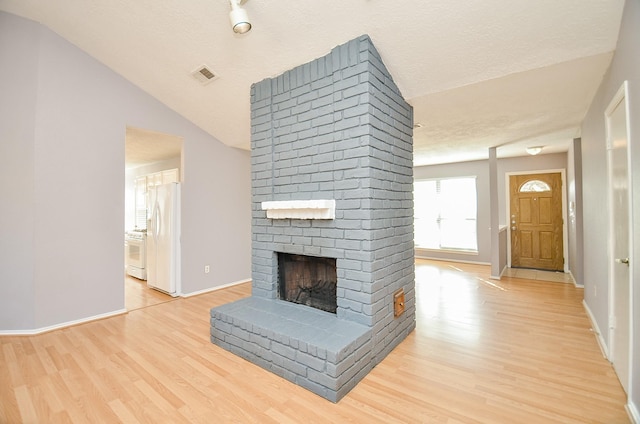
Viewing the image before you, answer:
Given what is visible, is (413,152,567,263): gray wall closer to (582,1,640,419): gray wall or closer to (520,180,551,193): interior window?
(520,180,551,193): interior window

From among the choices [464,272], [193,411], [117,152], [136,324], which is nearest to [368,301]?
[193,411]

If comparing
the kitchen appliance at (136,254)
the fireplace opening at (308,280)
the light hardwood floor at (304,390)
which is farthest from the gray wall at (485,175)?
the kitchen appliance at (136,254)

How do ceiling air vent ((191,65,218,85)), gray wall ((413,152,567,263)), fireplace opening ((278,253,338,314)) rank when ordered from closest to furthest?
fireplace opening ((278,253,338,314)) < ceiling air vent ((191,65,218,85)) < gray wall ((413,152,567,263))

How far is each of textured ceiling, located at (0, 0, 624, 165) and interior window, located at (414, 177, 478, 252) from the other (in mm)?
2922

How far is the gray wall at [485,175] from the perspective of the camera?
221 inches

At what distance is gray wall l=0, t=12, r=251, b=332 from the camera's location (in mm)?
2830

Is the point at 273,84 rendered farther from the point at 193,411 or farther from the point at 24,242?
the point at 24,242

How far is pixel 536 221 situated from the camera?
18.8ft

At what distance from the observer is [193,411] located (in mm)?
1733

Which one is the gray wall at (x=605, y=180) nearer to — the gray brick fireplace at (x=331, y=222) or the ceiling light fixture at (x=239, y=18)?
the gray brick fireplace at (x=331, y=222)

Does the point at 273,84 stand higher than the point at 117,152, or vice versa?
the point at 273,84

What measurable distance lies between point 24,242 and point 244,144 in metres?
2.83

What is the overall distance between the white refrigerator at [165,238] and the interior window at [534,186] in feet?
21.5

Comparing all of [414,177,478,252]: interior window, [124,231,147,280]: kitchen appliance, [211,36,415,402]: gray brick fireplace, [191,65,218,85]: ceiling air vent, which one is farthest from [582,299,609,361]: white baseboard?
[124,231,147,280]: kitchen appliance
